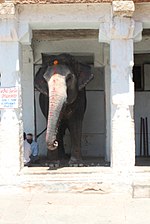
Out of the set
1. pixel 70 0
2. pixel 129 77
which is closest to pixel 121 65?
pixel 129 77

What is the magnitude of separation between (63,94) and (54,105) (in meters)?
0.31

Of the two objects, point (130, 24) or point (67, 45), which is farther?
point (67, 45)

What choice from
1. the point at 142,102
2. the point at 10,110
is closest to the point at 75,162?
the point at 10,110

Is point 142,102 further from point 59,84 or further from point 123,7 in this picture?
point 123,7

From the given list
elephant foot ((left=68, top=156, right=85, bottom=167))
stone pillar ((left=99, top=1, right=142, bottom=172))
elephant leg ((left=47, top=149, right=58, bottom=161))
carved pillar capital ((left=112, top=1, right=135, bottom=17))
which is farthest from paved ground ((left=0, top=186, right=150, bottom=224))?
carved pillar capital ((left=112, top=1, right=135, bottom=17))

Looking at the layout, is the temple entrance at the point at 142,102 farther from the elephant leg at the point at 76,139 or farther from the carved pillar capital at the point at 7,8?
the carved pillar capital at the point at 7,8

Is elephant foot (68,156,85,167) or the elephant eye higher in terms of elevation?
the elephant eye

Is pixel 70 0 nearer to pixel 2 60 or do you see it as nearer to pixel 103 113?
pixel 2 60

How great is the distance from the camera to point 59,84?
28.3ft

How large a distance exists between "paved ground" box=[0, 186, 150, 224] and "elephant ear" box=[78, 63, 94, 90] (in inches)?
95.1

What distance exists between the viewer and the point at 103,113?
1114 centimetres

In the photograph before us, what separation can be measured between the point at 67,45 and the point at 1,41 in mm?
2787

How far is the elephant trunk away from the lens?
26.7ft

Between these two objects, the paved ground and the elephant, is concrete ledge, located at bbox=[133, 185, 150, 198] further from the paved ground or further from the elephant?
the elephant
